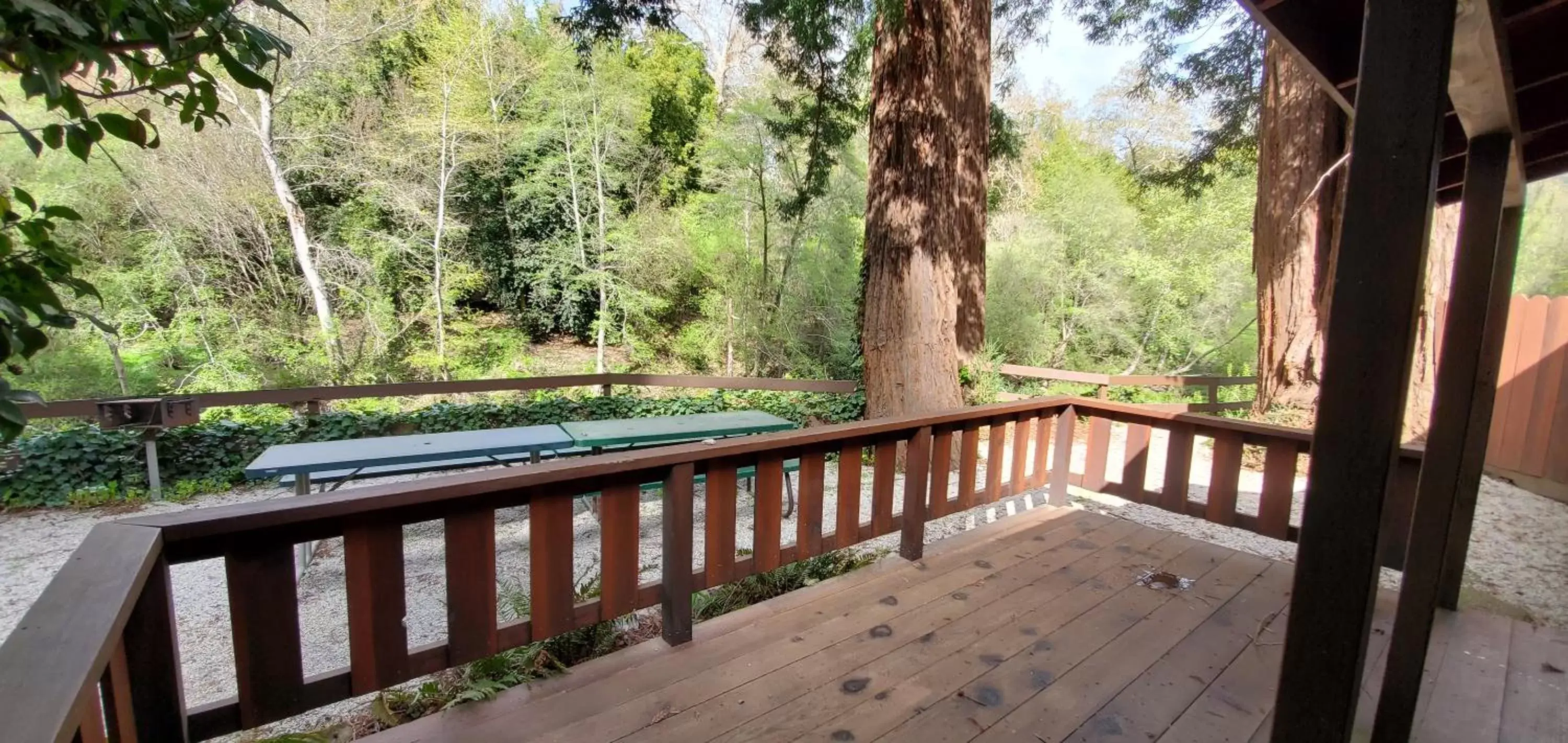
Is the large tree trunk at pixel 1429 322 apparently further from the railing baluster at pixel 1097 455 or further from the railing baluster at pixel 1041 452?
the railing baluster at pixel 1041 452

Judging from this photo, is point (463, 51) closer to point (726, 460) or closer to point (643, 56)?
point (643, 56)

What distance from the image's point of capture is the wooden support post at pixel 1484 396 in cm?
202

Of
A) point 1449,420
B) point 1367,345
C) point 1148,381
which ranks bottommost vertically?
point 1148,381

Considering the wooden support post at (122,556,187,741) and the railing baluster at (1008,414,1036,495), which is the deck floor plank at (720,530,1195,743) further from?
the wooden support post at (122,556,187,741)

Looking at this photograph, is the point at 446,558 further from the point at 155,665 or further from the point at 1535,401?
the point at 1535,401

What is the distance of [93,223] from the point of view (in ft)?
23.3

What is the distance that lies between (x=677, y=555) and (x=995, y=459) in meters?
1.69

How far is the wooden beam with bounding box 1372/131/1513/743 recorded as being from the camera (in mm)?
1433

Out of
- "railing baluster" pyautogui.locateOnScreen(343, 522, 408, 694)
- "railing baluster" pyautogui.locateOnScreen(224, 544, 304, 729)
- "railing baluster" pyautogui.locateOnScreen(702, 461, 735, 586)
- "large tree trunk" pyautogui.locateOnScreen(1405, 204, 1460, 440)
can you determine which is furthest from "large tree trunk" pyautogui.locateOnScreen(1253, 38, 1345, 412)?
"railing baluster" pyautogui.locateOnScreen(224, 544, 304, 729)

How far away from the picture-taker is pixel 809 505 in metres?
2.18

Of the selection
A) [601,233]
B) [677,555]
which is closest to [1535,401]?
[677,555]

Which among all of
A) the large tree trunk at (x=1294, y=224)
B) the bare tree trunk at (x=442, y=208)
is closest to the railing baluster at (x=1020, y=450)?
the large tree trunk at (x=1294, y=224)

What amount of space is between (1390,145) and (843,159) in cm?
1016

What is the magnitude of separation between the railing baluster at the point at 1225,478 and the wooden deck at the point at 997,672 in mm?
292
